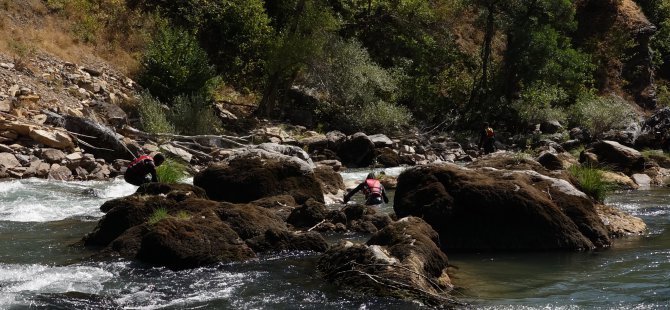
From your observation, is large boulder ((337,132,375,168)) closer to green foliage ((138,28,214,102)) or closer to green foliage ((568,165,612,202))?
green foliage ((138,28,214,102))

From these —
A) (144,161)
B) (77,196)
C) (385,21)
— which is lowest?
(77,196)

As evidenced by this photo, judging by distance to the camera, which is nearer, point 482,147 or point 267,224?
point 267,224

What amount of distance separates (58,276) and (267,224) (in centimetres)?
347

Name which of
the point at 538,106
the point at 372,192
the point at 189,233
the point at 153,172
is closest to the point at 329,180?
the point at 372,192

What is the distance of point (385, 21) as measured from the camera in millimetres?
43188

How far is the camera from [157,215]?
40.0ft

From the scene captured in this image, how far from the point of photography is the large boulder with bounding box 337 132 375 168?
90.4ft

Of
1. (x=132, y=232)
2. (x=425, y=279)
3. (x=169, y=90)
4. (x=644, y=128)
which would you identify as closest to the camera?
(x=425, y=279)

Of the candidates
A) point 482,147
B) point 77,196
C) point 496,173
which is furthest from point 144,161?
point 482,147

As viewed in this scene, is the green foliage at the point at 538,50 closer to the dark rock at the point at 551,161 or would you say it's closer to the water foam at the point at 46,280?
the dark rock at the point at 551,161

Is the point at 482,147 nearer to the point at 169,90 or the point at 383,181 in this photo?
the point at 383,181

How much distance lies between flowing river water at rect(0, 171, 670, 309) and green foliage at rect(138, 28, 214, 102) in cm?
1750

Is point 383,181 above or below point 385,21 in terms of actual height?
below

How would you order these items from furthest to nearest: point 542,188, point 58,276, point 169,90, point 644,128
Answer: point 644,128, point 169,90, point 542,188, point 58,276
